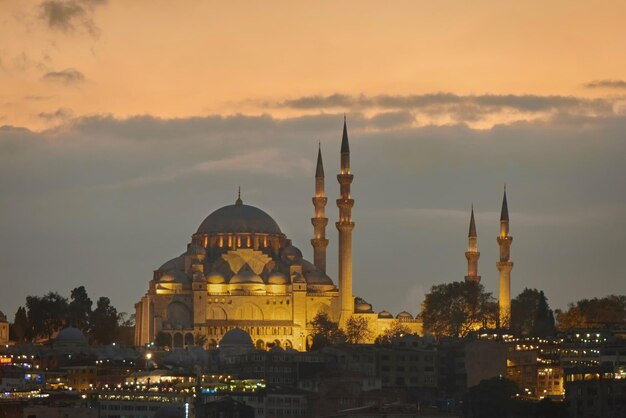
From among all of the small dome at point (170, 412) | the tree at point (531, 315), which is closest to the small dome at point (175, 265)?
the tree at point (531, 315)

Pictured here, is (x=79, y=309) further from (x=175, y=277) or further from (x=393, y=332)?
(x=393, y=332)

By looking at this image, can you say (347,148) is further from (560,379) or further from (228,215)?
(560,379)

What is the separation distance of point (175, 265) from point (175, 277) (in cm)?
307

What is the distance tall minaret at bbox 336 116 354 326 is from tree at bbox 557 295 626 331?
39.6 feet

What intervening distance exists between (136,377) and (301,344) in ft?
66.2

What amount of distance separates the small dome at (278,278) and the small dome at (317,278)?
1.19 meters

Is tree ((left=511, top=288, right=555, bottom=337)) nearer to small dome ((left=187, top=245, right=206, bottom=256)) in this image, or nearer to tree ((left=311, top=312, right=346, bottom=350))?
tree ((left=311, top=312, right=346, bottom=350))

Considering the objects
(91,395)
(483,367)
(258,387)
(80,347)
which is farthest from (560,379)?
(80,347)

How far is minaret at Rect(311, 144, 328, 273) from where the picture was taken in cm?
14112

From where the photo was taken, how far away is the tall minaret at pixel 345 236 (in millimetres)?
135625

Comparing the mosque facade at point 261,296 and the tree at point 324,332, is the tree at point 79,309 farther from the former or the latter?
the tree at point 324,332

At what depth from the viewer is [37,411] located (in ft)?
346

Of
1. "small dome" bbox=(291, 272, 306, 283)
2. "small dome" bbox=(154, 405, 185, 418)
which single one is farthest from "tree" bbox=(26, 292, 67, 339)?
"small dome" bbox=(154, 405, 185, 418)

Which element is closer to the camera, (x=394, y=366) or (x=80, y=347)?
(x=394, y=366)
